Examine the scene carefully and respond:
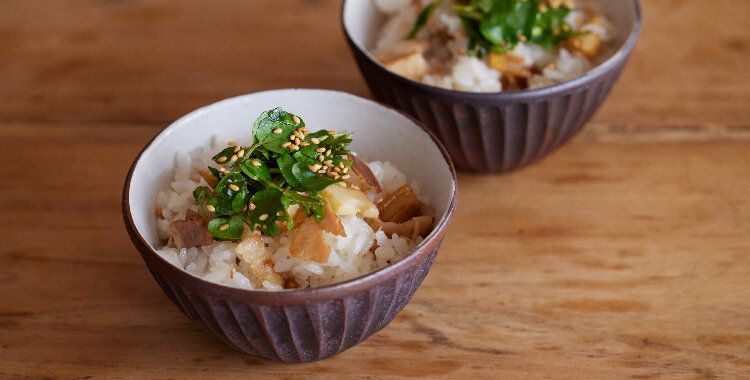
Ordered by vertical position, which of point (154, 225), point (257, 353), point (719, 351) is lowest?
point (719, 351)

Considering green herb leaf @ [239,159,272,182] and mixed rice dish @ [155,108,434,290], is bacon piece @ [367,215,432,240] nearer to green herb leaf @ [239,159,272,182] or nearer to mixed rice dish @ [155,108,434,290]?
mixed rice dish @ [155,108,434,290]

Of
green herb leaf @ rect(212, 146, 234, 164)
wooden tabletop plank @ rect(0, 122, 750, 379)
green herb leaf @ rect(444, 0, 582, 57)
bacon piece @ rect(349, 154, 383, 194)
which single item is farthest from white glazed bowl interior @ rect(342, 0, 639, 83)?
green herb leaf @ rect(212, 146, 234, 164)

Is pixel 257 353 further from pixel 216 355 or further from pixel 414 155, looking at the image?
pixel 414 155

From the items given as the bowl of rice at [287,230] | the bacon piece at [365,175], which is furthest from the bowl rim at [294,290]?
the bacon piece at [365,175]

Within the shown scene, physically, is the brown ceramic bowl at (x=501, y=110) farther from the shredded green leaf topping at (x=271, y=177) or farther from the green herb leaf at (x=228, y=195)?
the green herb leaf at (x=228, y=195)

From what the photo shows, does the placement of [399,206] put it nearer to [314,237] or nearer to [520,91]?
[314,237]

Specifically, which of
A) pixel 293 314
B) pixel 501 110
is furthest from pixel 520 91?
pixel 293 314

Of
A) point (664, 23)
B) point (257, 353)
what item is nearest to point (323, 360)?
point (257, 353)
